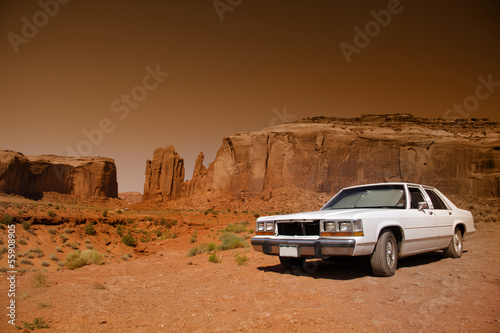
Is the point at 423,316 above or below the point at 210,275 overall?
above

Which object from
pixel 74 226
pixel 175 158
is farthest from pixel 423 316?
pixel 175 158

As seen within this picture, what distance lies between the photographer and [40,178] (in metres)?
86.1

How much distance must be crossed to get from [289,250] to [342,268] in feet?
5.09

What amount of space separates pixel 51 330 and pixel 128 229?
80.5ft

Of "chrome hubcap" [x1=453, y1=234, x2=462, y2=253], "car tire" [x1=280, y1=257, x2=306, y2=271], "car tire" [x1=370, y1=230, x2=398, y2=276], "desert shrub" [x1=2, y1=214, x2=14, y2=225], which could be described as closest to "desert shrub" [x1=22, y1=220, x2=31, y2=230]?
"desert shrub" [x1=2, y1=214, x2=14, y2=225]

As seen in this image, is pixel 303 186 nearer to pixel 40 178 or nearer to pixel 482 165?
pixel 482 165

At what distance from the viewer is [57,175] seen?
3548 inches

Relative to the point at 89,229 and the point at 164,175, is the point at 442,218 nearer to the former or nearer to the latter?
the point at 89,229

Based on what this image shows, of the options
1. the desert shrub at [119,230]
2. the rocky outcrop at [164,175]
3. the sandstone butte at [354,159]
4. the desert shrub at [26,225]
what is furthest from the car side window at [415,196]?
the rocky outcrop at [164,175]

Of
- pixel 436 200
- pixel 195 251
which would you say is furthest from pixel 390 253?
pixel 195 251

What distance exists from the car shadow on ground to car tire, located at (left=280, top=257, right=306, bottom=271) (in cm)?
7

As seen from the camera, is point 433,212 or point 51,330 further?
point 433,212

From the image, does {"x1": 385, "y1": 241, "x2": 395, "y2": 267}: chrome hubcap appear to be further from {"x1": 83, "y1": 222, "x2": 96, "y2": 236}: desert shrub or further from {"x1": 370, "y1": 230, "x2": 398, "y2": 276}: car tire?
{"x1": 83, "y1": 222, "x2": 96, "y2": 236}: desert shrub

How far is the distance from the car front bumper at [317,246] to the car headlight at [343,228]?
124 mm
